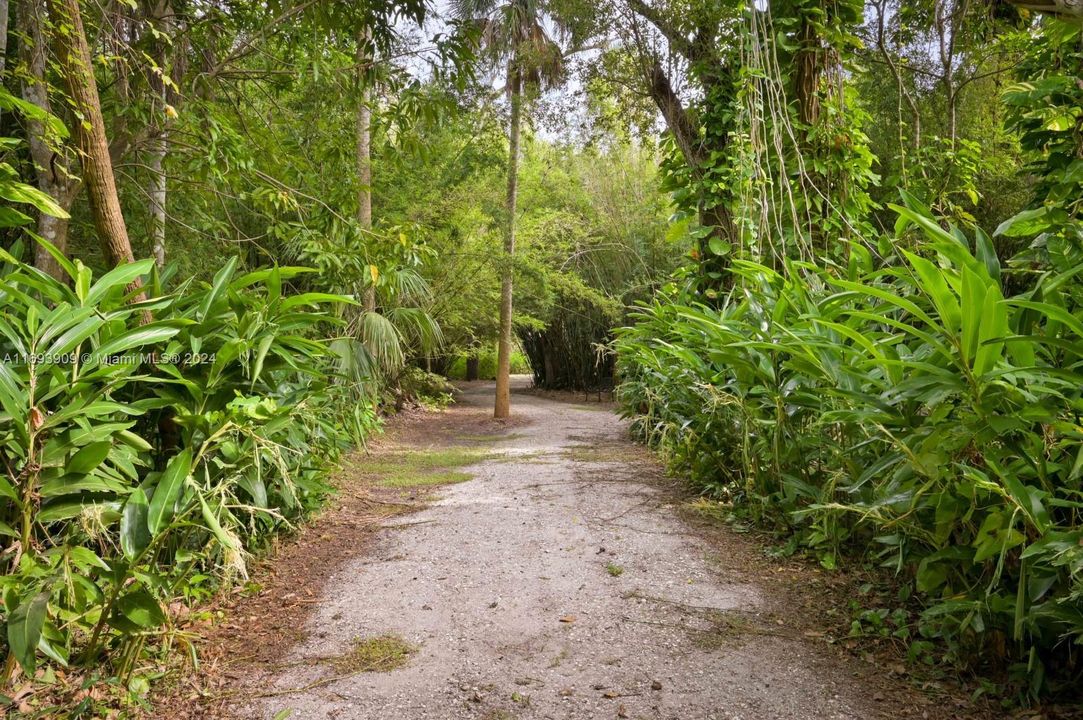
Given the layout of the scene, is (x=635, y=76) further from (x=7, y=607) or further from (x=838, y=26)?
(x=7, y=607)

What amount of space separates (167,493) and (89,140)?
1514mm

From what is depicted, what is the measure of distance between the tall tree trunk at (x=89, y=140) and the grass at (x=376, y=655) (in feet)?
5.17

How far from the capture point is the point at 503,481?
4047mm

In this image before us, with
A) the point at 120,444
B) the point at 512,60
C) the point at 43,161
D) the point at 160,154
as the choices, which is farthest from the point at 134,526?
the point at 512,60

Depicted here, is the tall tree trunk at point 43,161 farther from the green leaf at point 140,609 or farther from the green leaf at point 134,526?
the green leaf at point 140,609

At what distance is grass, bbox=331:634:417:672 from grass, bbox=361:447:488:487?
7.54ft

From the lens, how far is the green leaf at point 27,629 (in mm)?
1389

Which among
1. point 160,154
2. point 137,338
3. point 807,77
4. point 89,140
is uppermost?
point 807,77

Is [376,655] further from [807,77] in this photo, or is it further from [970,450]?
[807,77]

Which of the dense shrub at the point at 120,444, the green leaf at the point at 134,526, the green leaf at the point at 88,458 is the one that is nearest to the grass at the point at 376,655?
the dense shrub at the point at 120,444

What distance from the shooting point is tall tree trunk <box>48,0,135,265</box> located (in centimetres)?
240

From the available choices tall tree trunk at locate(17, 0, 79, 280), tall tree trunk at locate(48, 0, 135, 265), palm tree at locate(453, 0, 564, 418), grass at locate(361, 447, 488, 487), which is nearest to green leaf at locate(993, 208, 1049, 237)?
tall tree trunk at locate(48, 0, 135, 265)

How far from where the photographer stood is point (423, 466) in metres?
5.09

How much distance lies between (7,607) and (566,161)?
11.5 metres
